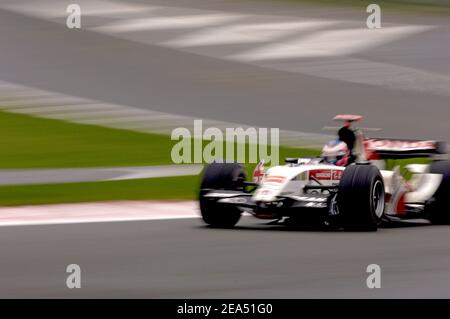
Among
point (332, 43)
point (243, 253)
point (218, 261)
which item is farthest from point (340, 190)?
point (332, 43)

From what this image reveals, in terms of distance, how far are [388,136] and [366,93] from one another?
2633mm

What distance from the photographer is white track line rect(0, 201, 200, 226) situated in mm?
14125

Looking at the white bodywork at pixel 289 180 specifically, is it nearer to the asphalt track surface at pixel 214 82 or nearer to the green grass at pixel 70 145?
the green grass at pixel 70 145

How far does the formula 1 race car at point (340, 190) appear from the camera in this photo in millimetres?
12898

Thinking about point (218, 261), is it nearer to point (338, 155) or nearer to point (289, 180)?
point (289, 180)

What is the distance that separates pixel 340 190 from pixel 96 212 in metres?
3.34

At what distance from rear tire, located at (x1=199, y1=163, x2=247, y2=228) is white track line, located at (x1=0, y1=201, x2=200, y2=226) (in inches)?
36.0

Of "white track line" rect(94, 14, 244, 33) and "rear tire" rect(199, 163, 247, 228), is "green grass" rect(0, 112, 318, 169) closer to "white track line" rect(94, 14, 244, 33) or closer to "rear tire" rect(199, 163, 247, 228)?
"white track line" rect(94, 14, 244, 33)

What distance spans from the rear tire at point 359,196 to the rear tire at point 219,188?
1312 mm

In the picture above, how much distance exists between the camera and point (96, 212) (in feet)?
48.9
